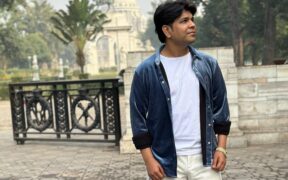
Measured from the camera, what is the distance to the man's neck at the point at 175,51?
2.31 meters

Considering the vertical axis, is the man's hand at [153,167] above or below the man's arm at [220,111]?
Result: below

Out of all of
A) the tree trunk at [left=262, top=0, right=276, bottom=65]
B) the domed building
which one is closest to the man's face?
the tree trunk at [left=262, top=0, right=276, bottom=65]

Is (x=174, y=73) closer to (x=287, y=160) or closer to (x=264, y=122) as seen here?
(x=287, y=160)

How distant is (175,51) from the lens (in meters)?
2.32

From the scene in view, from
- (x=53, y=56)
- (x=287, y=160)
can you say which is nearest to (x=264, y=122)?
(x=287, y=160)

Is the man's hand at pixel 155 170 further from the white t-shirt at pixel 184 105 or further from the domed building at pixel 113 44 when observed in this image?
the domed building at pixel 113 44

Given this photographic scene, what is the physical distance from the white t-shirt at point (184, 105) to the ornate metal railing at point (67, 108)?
16.8 ft

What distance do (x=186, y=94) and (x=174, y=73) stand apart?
0.13 metres

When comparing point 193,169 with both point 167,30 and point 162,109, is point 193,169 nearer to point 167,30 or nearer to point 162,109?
point 162,109

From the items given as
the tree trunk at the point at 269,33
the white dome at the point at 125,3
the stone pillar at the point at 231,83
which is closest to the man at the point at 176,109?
the stone pillar at the point at 231,83

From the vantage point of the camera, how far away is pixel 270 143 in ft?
23.4

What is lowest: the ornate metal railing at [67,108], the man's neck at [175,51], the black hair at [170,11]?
the ornate metal railing at [67,108]

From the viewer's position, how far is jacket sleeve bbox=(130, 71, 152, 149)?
2.31 m

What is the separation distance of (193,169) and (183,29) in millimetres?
759
